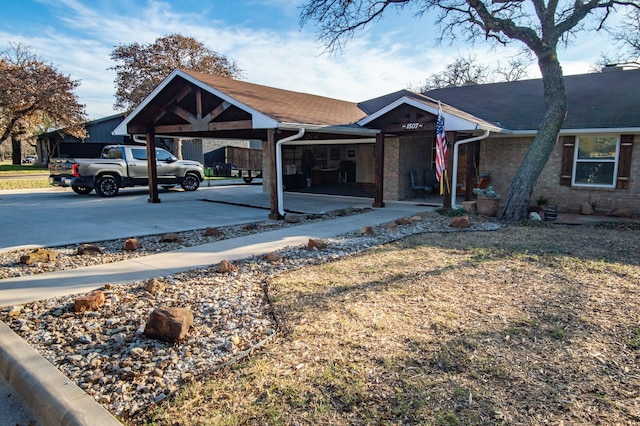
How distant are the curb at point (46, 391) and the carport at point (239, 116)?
6595mm

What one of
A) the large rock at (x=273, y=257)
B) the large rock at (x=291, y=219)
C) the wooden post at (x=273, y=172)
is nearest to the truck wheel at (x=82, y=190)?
the wooden post at (x=273, y=172)

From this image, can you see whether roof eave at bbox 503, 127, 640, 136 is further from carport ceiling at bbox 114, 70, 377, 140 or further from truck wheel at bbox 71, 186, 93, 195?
truck wheel at bbox 71, 186, 93, 195

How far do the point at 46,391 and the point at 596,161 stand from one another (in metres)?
13.5

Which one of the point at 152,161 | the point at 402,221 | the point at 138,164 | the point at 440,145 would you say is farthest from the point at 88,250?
the point at 138,164

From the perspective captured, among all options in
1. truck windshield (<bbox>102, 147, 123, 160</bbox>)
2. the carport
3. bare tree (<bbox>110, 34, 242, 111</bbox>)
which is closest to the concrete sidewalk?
the carport

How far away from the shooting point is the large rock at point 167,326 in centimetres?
348

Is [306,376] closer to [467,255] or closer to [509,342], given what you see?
[509,342]

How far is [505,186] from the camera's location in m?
13.2

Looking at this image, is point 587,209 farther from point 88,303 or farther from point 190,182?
point 190,182

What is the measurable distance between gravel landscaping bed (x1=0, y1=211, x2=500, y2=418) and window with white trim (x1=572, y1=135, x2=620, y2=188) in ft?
33.3

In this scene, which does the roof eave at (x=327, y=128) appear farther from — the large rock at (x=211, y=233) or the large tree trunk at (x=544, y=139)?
the large tree trunk at (x=544, y=139)

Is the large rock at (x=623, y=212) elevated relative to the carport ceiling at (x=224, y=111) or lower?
lower

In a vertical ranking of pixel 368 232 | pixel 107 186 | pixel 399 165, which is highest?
pixel 399 165

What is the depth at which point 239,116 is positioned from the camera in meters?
11.5
